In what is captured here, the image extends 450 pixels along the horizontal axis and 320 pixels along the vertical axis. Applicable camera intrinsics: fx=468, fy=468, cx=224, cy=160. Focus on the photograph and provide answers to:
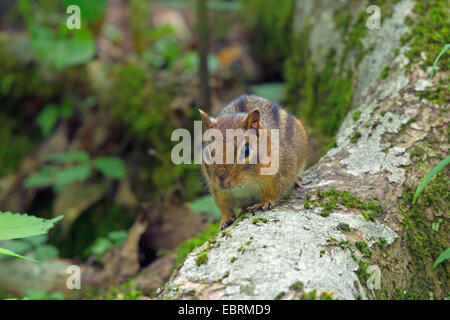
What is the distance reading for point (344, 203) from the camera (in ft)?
8.49

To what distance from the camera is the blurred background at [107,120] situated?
4383mm

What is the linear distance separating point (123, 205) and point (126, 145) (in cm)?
74

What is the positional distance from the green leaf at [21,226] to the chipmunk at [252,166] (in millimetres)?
955

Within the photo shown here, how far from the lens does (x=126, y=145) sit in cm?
559

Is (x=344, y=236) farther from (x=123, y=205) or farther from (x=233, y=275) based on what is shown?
(x=123, y=205)

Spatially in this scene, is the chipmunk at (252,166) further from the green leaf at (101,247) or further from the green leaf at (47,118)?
the green leaf at (47,118)

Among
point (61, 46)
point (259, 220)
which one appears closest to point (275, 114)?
Result: point (259, 220)

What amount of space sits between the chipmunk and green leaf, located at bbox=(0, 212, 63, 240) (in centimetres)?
95

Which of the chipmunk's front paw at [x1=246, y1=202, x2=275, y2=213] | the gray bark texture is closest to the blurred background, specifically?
the gray bark texture

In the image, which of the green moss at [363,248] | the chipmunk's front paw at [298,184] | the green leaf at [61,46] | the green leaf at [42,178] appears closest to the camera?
the green moss at [363,248]

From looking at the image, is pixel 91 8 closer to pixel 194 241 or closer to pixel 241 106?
pixel 241 106

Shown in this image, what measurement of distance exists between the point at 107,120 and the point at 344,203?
369cm

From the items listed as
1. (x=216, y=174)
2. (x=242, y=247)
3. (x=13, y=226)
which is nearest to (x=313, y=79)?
(x=216, y=174)

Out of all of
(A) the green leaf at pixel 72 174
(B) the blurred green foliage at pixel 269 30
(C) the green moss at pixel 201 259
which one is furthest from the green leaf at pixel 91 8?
(C) the green moss at pixel 201 259
